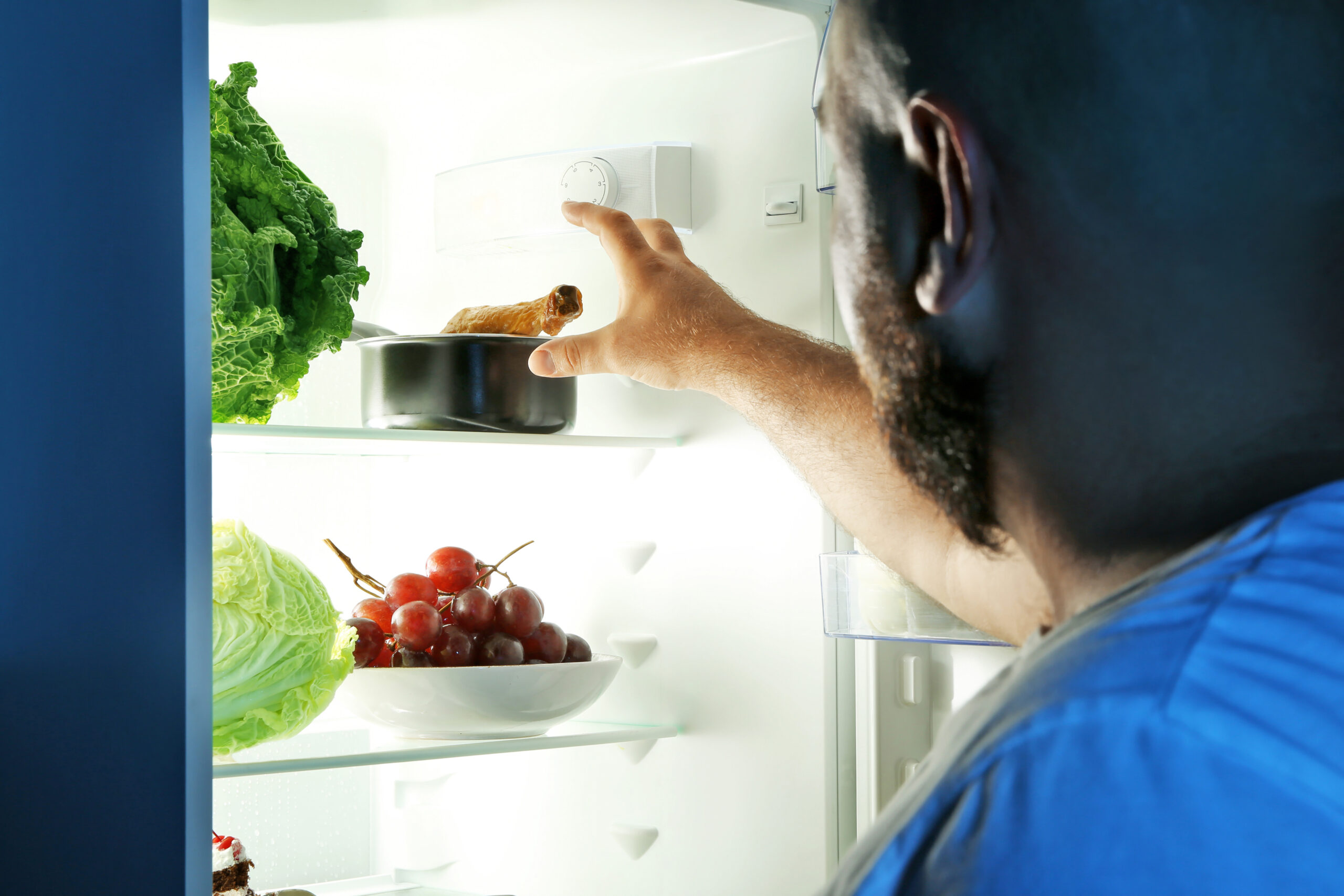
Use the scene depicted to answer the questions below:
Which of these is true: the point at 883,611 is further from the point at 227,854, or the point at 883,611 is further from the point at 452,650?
the point at 227,854

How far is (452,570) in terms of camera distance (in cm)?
138

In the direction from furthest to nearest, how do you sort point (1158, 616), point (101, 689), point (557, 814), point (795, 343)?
point (557, 814)
point (795, 343)
point (101, 689)
point (1158, 616)

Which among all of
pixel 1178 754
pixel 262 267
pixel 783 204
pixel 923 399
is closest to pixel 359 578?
pixel 262 267

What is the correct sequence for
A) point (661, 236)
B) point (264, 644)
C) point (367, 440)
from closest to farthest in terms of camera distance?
point (264, 644) < point (367, 440) < point (661, 236)

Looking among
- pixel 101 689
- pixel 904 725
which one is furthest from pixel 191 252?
pixel 904 725

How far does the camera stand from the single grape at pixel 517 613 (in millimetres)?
1312

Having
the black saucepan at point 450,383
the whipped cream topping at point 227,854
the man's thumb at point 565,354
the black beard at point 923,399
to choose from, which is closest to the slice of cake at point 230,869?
the whipped cream topping at point 227,854

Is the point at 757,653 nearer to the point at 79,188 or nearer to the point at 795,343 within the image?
the point at 795,343

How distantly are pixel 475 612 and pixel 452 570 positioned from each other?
0.08m

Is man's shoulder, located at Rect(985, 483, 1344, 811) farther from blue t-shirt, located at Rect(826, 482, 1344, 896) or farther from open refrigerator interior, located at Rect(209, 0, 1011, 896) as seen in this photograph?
open refrigerator interior, located at Rect(209, 0, 1011, 896)

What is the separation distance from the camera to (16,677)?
0.86m

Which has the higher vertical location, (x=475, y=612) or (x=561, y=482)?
(x=561, y=482)

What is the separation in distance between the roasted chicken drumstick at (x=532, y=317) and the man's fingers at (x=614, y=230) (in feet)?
0.24

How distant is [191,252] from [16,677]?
33cm
